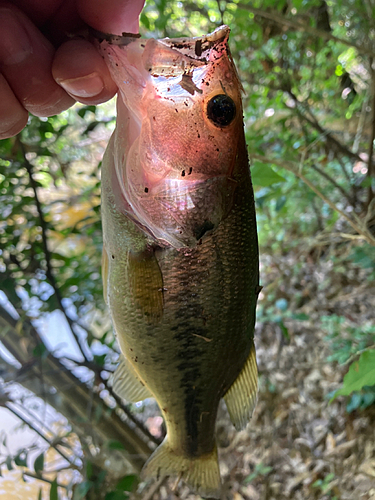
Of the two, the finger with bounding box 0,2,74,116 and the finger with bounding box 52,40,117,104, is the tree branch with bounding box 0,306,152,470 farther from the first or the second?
the finger with bounding box 52,40,117,104

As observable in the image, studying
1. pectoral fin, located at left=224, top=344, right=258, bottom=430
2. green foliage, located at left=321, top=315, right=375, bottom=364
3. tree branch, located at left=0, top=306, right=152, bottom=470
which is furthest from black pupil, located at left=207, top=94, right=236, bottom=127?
green foliage, located at left=321, top=315, right=375, bottom=364

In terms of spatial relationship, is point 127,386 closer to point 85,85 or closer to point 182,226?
point 182,226

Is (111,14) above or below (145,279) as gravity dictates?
above

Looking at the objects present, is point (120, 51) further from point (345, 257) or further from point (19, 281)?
point (345, 257)

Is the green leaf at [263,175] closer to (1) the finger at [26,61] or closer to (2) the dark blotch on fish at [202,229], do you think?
(2) the dark blotch on fish at [202,229]

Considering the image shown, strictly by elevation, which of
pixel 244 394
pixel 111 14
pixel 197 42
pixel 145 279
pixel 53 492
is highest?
pixel 111 14

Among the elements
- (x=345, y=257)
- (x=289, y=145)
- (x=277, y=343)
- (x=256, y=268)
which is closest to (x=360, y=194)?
(x=345, y=257)

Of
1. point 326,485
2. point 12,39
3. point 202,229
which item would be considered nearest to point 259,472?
point 326,485
